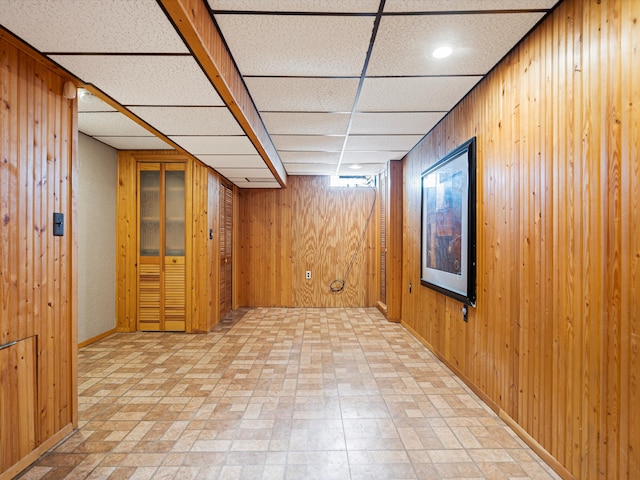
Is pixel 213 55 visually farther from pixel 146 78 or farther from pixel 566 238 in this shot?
pixel 566 238

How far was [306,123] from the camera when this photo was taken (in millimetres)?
3635

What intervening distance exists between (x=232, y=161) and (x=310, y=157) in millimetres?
1246

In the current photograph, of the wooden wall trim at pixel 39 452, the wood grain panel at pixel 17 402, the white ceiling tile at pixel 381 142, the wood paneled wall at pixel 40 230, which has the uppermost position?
the white ceiling tile at pixel 381 142

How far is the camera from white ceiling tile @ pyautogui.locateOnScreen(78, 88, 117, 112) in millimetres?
2942

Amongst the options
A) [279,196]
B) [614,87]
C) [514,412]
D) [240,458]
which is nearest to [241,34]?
[614,87]

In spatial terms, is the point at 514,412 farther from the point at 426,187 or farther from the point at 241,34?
the point at 241,34

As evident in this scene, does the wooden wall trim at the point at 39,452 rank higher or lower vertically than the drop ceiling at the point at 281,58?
lower

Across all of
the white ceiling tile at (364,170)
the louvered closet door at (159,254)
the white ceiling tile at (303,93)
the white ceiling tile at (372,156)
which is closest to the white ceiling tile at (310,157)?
the white ceiling tile at (372,156)

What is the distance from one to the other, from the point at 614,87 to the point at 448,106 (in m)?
1.78

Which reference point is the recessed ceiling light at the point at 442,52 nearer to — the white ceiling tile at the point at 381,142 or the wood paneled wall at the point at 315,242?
the white ceiling tile at the point at 381,142

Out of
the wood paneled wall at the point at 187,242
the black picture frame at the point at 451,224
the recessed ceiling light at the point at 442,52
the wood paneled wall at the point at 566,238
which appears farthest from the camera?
the wood paneled wall at the point at 187,242

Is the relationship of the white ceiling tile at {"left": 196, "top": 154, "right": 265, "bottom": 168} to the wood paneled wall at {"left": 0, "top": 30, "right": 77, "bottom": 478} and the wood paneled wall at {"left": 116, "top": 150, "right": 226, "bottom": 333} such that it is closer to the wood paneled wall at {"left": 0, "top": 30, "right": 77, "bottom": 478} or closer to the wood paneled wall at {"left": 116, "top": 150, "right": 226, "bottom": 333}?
the wood paneled wall at {"left": 116, "top": 150, "right": 226, "bottom": 333}

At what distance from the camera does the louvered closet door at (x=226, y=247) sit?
18.6 ft

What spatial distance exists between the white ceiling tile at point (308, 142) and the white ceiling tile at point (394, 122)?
42cm
